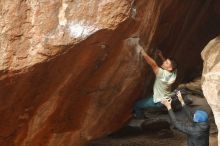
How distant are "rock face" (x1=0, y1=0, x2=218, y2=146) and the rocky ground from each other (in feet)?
4.73

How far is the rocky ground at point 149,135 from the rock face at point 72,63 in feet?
4.73

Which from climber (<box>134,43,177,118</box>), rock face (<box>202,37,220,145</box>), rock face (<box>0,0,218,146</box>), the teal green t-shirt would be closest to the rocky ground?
rock face (<box>0,0,218,146</box>)

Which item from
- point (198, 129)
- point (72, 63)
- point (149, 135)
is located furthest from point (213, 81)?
point (149, 135)

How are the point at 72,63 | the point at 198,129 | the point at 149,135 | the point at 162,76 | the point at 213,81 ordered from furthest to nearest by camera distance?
1. the point at 149,135
2. the point at 162,76
3. the point at 198,129
4. the point at 213,81
5. the point at 72,63

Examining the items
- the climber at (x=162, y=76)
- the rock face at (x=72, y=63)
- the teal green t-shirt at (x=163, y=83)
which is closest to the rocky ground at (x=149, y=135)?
the rock face at (x=72, y=63)

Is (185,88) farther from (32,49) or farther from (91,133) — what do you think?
(32,49)

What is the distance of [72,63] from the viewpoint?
8.20 m

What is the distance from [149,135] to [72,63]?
5770 mm

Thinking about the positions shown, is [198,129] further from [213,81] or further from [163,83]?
[163,83]

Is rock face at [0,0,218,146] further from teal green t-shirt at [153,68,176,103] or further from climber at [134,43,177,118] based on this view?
teal green t-shirt at [153,68,176,103]

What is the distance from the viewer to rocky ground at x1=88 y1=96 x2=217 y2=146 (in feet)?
41.0

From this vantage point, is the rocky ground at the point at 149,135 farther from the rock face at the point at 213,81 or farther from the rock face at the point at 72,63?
the rock face at the point at 213,81

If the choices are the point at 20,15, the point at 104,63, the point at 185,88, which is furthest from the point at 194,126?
the point at 185,88

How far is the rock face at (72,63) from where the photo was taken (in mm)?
7484
